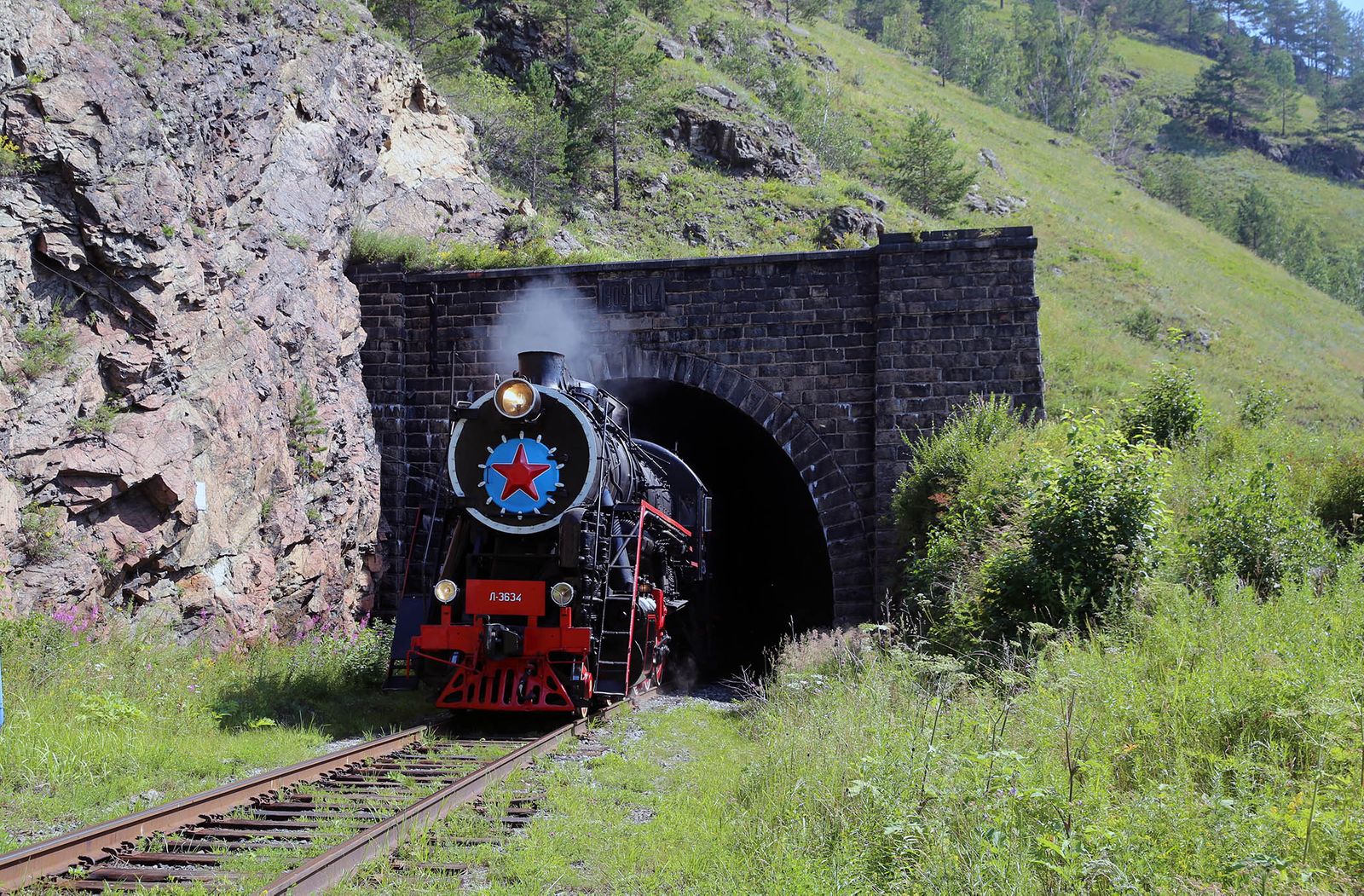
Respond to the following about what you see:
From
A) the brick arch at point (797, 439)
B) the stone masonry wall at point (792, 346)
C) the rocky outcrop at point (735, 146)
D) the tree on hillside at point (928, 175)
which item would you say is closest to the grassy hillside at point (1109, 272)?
the rocky outcrop at point (735, 146)

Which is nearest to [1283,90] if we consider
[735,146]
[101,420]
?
[735,146]

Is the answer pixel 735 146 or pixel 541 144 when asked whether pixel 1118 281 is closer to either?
pixel 735 146

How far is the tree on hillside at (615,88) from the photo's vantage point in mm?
28078

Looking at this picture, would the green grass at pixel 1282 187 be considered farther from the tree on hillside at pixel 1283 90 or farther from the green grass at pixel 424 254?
the green grass at pixel 424 254

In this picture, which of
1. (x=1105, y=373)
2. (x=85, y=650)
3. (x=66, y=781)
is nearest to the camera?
(x=66, y=781)

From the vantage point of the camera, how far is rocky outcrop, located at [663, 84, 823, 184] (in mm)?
31875

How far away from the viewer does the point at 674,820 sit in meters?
5.37

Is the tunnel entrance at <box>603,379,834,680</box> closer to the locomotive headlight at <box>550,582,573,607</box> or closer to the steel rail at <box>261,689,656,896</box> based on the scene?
the locomotive headlight at <box>550,582,573,607</box>

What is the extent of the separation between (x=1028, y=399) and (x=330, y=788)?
1028 cm

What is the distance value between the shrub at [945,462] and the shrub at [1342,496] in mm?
3386

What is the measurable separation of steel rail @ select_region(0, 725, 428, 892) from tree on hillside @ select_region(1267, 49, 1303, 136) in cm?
10214

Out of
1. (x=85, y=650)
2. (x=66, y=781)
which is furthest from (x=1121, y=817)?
(x=85, y=650)

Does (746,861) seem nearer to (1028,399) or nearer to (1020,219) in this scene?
(1028,399)

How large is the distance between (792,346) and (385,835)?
1017cm
